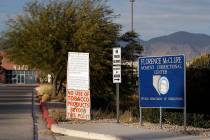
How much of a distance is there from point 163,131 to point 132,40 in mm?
22449

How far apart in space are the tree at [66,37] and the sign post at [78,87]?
41.1 ft

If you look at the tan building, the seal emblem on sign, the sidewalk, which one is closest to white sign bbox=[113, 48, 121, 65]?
the sidewalk

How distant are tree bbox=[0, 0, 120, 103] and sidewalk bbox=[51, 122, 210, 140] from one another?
48.3 feet

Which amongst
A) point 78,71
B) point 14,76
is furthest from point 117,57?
point 14,76

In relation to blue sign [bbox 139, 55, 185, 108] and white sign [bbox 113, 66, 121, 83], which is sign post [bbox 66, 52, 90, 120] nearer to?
white sign [bbox 113, 66, 121, 83]

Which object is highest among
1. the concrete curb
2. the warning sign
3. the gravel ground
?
the warning sign

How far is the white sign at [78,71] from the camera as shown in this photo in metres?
21.2

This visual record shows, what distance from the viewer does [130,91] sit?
37.7m

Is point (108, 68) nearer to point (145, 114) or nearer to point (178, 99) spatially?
point (145, 114)

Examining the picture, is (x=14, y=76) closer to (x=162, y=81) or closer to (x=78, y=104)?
(x=78, y=104)

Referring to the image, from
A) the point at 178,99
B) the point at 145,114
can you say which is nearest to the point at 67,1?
the point at 145,114

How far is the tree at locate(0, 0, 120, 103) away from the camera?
34750mm

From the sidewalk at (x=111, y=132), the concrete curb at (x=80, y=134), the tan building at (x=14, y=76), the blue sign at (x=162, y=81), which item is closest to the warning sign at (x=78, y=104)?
the sidewalk at (x=111, y=132)

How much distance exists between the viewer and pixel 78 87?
70.0 feet
